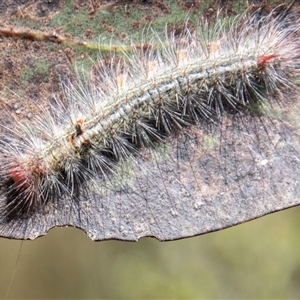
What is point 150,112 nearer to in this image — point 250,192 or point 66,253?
point 250,192

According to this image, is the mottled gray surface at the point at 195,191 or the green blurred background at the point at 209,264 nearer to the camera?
the mottled gray surface at the point at 195,191

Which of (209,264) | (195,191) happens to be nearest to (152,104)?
(195,191)

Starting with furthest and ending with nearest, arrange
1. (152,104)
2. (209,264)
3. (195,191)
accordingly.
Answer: (209,264), (152,104), (195,191)

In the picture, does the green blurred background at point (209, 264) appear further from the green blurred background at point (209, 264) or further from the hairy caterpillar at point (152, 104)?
the hairy caterpillar at point (152, 104)

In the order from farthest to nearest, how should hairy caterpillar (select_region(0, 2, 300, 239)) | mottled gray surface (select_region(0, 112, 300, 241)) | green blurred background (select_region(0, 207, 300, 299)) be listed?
green blurred background (select_region(0, 207, 300, 299)) → hairy caterpillar (select_region(0, 2, 300, 239)) → mottled gray surface (select_region(0, 112, 300, 241))

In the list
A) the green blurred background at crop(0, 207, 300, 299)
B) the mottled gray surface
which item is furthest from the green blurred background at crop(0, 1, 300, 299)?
the mottled gray surface

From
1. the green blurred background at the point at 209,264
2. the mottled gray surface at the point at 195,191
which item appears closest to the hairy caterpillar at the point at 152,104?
the mottled gray surface at the point at 195,191

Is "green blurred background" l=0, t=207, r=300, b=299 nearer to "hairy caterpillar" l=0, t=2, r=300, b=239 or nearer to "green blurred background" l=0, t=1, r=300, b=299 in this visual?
"green blurred background" l=0, t=1, r=300, b=299

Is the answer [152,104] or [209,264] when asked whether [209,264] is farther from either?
[152,104]

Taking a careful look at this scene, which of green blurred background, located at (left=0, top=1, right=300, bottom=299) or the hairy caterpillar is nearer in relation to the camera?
the hairy caterpillar
